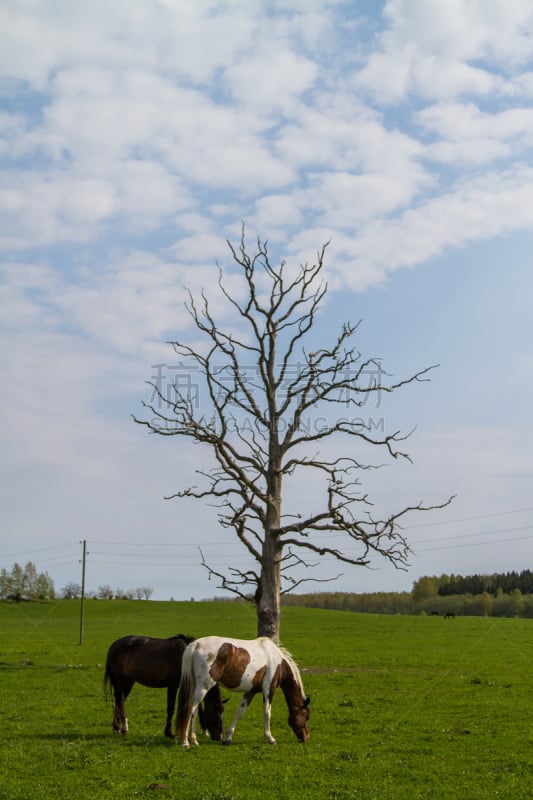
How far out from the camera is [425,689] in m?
22.5

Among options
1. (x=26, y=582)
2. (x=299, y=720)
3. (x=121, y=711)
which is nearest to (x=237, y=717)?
(x=299, y=720)

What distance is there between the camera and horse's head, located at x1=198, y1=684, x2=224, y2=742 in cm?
1367

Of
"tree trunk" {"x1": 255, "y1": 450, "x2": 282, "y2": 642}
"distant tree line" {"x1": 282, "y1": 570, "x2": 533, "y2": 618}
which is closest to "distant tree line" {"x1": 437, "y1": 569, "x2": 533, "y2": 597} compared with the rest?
"distant tree line" {"x1": 282, "y1": 570, "x2": 533, "y2": 618}

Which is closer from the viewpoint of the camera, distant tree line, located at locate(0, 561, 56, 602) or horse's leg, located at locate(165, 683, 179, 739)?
horse's leg, located at locate(165, 683, 179, 739)

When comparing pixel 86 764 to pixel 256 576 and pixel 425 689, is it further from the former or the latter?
pixel 425 689

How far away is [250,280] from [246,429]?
5321mm

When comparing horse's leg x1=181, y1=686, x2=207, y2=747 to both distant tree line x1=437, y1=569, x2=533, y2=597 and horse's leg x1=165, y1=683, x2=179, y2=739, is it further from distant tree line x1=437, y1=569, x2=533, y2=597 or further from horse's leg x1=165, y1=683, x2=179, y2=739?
distant tree line x1=437, y1=569, x2=533, y2=597

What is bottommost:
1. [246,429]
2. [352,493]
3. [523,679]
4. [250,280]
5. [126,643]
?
[523,679]

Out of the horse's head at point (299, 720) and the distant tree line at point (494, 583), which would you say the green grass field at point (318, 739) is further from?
the distant tree line at point (494, 583)

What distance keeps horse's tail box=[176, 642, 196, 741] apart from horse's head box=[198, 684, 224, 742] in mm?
811

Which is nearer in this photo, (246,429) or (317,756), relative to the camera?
(317,756)

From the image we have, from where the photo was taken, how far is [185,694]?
12.9 metres

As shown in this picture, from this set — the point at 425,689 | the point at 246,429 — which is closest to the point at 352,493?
the point at 246,429

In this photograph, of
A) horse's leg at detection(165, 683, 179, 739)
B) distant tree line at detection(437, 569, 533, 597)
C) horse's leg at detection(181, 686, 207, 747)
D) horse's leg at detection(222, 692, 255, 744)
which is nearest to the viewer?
horse's leg at detection(181, 686, 207, 747)
